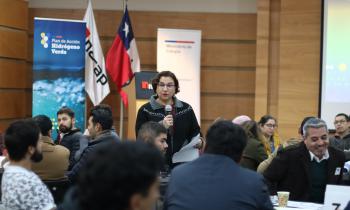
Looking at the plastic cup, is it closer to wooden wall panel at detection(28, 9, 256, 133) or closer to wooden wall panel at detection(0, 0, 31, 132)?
wooden wall panel at detection(28, 9, 256, 133)

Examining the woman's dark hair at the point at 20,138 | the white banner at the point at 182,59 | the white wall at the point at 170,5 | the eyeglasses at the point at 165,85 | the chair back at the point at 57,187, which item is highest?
the white wall at the point at 170,5

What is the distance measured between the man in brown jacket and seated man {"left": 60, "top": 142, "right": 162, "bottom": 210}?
325 centimetres

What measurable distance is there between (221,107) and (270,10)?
60.5 inches

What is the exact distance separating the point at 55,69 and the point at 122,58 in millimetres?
1021

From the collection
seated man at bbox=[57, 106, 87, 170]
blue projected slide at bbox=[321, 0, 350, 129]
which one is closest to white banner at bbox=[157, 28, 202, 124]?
blue projected slide at bbox=[321, 0, 350, 129]

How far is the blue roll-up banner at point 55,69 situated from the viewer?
8.47 metres

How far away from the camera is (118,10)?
9.73 m

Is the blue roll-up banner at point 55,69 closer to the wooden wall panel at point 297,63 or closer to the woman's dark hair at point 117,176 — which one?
the wooden wall panel at point 297,63

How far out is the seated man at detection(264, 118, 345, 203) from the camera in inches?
163

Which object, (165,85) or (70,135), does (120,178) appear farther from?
(70,135)

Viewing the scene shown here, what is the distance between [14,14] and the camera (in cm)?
927

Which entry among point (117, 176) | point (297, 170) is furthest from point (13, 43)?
point (117, 176)

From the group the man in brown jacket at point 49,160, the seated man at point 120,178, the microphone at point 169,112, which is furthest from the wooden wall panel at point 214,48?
the seated man at point 120,178

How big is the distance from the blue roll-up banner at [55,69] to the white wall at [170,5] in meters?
1.23
